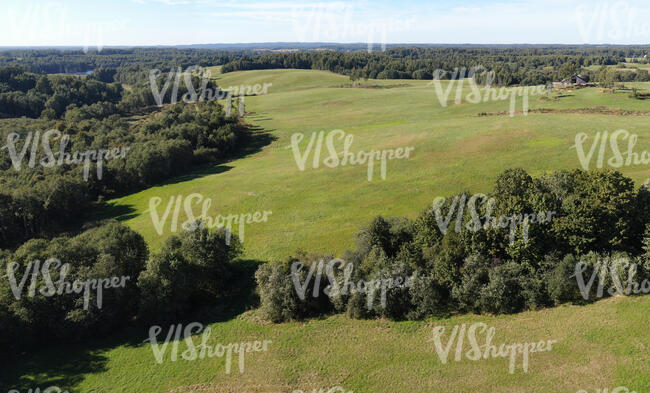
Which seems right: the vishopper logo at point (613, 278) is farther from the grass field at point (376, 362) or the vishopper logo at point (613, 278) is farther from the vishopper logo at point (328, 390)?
the vishopper logo at point (328, 390)

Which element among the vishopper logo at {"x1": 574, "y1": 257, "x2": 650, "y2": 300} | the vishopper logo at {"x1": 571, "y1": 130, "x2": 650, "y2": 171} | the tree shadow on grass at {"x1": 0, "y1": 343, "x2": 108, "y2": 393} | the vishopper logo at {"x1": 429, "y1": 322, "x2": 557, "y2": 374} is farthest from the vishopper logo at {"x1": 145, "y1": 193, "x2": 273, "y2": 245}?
the vishopper logo at {"x1": 571, "y1": 130, "x2": 650, "y2": 171}

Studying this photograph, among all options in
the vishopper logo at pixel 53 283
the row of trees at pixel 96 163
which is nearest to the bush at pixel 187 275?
the vishopper logo at pixel 53 283

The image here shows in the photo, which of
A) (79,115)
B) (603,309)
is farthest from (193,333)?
(79,115)

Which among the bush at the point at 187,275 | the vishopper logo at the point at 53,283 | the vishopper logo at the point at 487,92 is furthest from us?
the vishopper logo at the point at 487,92

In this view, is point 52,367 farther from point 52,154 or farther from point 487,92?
point 487,92

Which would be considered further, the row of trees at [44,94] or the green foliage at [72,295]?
the row of trees at [44,94]

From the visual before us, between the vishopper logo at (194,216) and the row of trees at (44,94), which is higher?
the row of trees at (44,94)

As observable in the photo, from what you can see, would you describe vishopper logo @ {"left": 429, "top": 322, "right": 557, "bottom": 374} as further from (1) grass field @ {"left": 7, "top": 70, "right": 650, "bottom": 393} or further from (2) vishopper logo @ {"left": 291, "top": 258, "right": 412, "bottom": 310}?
(2) vishopper logo @ {"left": 291, "top": 258, "right": 412, "bottom": 310}
